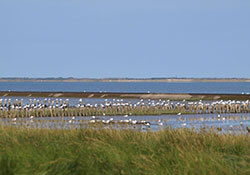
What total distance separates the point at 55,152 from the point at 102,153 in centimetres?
123

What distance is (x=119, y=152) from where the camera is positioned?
631 inches

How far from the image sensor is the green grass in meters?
14.2

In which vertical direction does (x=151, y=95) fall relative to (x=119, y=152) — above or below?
below

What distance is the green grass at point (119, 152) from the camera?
14164 millimetres

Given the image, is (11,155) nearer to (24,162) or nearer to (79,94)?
(24,162)

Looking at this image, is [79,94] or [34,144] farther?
[79,94]

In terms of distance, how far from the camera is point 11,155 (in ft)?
49.6

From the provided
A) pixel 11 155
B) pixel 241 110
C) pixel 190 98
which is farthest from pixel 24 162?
pixel 190 98

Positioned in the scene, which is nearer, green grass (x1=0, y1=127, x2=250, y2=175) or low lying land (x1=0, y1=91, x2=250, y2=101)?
green grass (x1=0, y1=127, x2=250, y2=175)

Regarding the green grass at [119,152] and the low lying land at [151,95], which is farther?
the low lying land at [151,95]

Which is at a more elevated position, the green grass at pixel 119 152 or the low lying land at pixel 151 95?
the green grass at pixel 119 152

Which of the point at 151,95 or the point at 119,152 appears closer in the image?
the point at 119,152

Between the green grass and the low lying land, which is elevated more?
the green grass

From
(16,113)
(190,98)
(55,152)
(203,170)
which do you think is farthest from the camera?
(190,98)
